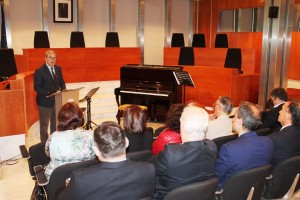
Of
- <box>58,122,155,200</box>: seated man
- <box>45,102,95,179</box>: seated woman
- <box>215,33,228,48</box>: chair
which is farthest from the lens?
<box>215,33,228,48</box>: chair

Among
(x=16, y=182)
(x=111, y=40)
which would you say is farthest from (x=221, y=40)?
(x=16, y=182)

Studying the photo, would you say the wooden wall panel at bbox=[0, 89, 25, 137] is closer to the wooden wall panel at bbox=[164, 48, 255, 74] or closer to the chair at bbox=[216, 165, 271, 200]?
the chair at bbox=[216, 165, 271, 200]

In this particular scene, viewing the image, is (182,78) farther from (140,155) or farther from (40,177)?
(40,177)

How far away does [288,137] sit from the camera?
3.06 metres

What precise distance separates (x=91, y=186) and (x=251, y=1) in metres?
10.5

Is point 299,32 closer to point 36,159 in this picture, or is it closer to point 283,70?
point 283,70

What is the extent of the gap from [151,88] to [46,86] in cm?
247

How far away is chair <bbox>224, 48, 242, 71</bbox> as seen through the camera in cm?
804

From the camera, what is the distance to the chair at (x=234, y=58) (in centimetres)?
804

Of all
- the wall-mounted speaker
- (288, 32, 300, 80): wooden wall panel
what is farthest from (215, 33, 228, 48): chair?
the wall-mounted speaker

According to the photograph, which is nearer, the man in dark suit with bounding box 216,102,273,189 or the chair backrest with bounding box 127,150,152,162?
the man in dark suit with bounding box 216,102,273,189

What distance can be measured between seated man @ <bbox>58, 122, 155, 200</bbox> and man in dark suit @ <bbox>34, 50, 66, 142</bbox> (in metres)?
3.24

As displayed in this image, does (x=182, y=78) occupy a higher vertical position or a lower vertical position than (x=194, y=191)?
higher

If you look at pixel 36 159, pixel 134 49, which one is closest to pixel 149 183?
pixel 36 159
